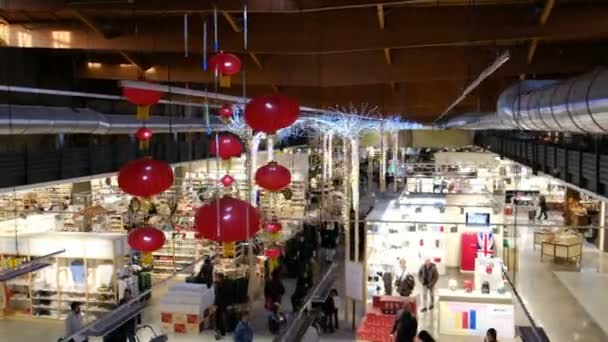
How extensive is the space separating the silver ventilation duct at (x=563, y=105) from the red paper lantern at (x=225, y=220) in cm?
269

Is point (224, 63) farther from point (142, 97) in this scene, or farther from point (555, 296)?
point (555, 296)

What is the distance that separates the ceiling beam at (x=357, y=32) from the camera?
6754 mm

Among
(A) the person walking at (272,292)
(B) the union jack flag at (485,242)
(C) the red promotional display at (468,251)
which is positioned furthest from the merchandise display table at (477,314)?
(C) the red promotional display at (468,251)

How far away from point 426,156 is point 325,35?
3691cm

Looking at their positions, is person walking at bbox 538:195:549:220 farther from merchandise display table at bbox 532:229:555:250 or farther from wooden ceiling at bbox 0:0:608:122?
wooden ceiling at bbox 0:0:608:122

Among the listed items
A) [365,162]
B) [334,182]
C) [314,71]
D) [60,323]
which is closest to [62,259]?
[60,323]

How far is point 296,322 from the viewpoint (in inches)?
249

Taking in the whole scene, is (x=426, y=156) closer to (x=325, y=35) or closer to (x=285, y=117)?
(x=325, y=35)

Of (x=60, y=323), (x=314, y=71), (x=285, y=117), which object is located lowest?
(x=60, y=323)

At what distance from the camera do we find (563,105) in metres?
5.72

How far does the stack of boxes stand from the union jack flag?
7.69m

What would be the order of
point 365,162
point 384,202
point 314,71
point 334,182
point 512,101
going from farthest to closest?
point 365,162 < point 334,182 < point 384,202 < point 314,71 < point 512,101

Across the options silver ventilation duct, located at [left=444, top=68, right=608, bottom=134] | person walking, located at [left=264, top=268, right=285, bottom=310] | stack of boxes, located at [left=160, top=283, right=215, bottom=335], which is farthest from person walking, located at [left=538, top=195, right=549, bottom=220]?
silver ventilation duct, located at [left=444, top=68, right=608, bottom=134]

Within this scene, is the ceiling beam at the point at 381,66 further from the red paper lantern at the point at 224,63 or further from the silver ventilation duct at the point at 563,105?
the red paper lantern at the point at 224,63
